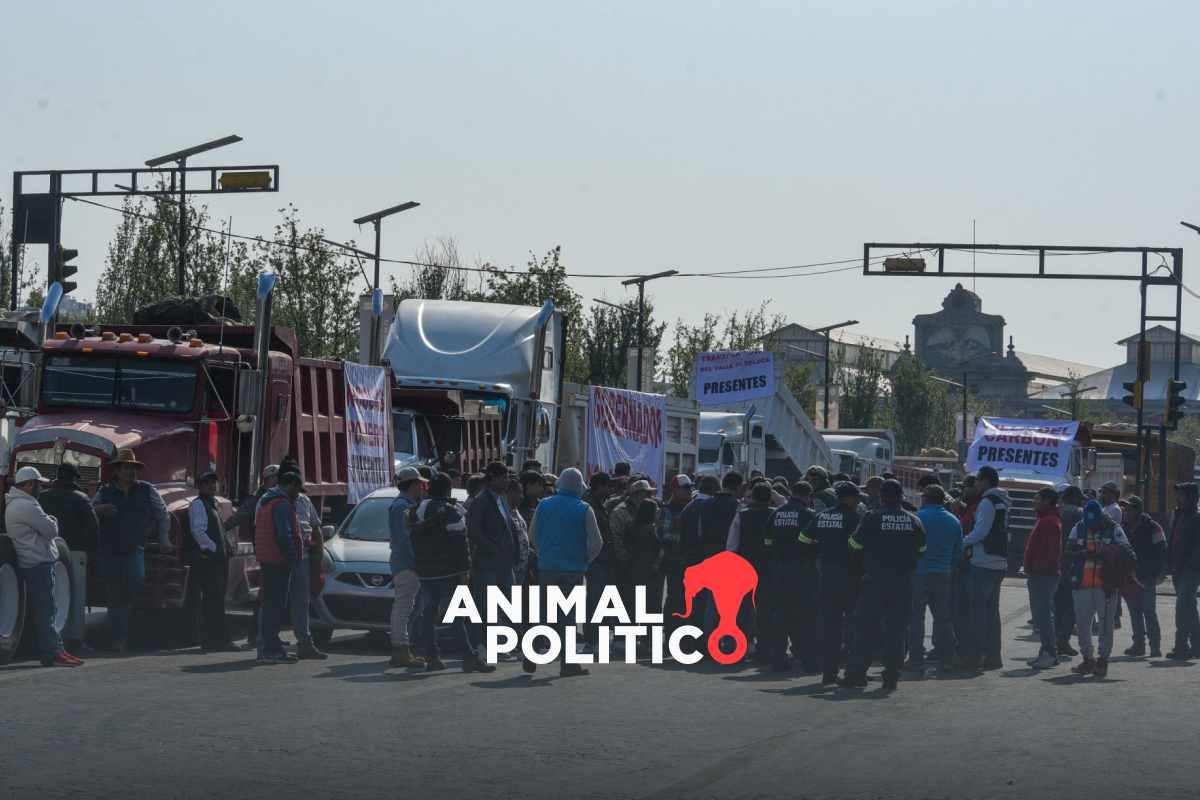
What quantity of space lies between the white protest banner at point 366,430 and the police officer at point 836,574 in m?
7.77

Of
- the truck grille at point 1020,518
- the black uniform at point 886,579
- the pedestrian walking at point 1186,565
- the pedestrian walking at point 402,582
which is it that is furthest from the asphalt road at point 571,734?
the truck grille at point 1020,518

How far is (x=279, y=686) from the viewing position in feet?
48.0

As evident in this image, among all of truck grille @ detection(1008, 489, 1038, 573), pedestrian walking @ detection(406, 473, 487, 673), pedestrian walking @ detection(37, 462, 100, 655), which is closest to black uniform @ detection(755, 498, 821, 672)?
pedestrian walking @ detection(406, 473, 487, 673)

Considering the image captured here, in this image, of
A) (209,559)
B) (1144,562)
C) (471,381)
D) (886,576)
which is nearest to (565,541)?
(886,576)

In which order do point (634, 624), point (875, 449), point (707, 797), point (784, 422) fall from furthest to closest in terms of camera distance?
point (875, 449) → point (784, 422) → point (634, 624) → point (707, 797)

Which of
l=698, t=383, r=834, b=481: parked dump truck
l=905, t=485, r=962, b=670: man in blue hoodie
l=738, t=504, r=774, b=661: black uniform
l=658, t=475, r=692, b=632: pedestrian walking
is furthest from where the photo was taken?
l=698, t=383, r=834, b=481: parked dump truck

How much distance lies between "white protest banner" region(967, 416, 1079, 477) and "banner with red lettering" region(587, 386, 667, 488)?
8.89 meters

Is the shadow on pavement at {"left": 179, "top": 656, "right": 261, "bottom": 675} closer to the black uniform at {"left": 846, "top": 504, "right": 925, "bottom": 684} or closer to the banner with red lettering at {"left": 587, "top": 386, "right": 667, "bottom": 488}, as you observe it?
the black uniform at {"left": 846, "top": 504, "right": 925, "bottom": 684}

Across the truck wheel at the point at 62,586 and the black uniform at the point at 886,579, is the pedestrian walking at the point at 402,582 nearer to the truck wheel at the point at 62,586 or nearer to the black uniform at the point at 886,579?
the truck wheel at the point at 62,586

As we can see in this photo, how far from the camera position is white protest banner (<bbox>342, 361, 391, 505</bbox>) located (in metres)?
22.2

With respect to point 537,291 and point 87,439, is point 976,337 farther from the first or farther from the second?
point 87,439

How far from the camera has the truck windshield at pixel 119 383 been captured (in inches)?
745

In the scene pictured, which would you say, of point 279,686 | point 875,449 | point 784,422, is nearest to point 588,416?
point 784,422

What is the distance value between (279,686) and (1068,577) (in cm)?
863
